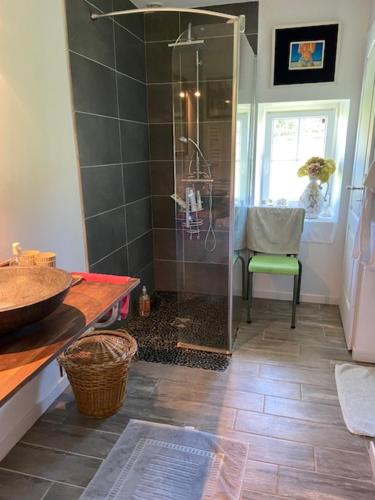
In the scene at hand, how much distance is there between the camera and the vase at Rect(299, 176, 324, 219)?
3238mm

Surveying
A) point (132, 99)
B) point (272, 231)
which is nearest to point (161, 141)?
point (132, 99)

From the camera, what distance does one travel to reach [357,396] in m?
2.15

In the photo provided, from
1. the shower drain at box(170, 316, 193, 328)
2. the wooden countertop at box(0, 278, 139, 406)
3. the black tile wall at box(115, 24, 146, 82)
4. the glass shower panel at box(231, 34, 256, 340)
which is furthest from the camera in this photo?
the shower drain at box(170, 316, 193, 328)

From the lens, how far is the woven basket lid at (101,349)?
1.96 metres

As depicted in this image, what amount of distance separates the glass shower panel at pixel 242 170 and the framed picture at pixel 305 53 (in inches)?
10.0

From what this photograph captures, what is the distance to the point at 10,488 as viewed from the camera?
160 centimetres

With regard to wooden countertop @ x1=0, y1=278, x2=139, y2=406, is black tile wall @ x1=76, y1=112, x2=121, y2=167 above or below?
above

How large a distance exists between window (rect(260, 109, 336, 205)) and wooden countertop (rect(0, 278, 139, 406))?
2.36 m

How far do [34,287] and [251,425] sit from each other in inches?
54.1

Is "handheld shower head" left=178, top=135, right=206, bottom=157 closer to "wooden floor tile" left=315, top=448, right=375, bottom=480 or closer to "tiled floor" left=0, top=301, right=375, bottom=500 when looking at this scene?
"tiled floor" left=0, top=301, right=375, bottom=500

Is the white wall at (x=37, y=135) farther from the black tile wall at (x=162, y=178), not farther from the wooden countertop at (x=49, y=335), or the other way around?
the black tile wall at (x=162, y=178)

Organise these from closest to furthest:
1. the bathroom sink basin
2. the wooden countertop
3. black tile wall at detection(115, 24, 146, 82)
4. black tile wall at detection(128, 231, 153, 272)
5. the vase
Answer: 1. the wooden countertop
2. the bathroom sink basin
3. black tile wall at detection(115, 24, 146, 82)
4. black tile wall at detection(128, 231, 153, 272)
5. the vase

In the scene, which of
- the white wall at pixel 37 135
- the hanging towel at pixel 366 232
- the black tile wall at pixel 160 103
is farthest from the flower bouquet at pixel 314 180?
the white wall at pixel 37 135

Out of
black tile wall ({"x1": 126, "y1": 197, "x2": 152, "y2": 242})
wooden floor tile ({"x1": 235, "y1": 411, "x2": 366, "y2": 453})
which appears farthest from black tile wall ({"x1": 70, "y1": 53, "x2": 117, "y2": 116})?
wooden floor tile ({"x1": 235, "y1": 411, "x2": 366, "y2": 453})
